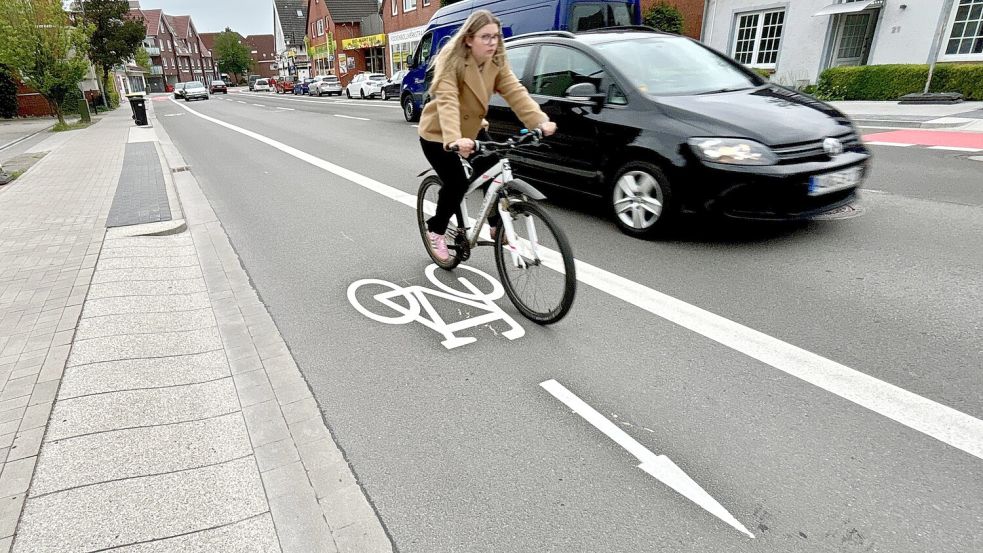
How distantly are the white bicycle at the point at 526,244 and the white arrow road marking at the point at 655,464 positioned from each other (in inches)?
31.4

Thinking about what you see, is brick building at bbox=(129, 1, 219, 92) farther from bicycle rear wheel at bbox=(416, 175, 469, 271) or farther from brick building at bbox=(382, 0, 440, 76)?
bicycle rear wheel at bbox=(416, 175, 469, 271)

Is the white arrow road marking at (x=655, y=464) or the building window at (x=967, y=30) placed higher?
the building window at (x=967, y=30)

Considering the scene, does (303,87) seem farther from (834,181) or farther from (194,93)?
(834,181)

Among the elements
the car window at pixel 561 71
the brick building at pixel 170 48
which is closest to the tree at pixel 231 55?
the brick building at pixel 170 48

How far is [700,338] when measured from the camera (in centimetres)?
351

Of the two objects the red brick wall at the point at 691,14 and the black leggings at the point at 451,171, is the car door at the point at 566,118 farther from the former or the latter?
the red brick wall at the point at 691,14

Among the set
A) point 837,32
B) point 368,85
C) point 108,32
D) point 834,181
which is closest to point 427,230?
point 834,181

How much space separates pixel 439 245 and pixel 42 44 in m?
21.8

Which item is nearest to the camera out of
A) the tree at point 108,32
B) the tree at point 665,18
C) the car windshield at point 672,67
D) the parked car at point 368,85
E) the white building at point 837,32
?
the car windshield at point 672,67

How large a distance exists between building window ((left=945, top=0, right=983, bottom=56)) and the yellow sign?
135 feet

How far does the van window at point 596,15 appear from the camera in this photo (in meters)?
11.5

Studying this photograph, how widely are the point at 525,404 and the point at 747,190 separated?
9.24ft

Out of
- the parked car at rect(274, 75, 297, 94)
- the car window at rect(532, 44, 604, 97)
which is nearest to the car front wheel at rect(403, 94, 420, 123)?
the car window at rect(532, 44, 604, 97)

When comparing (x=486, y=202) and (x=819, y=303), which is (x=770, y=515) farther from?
(x=486, y=202)
